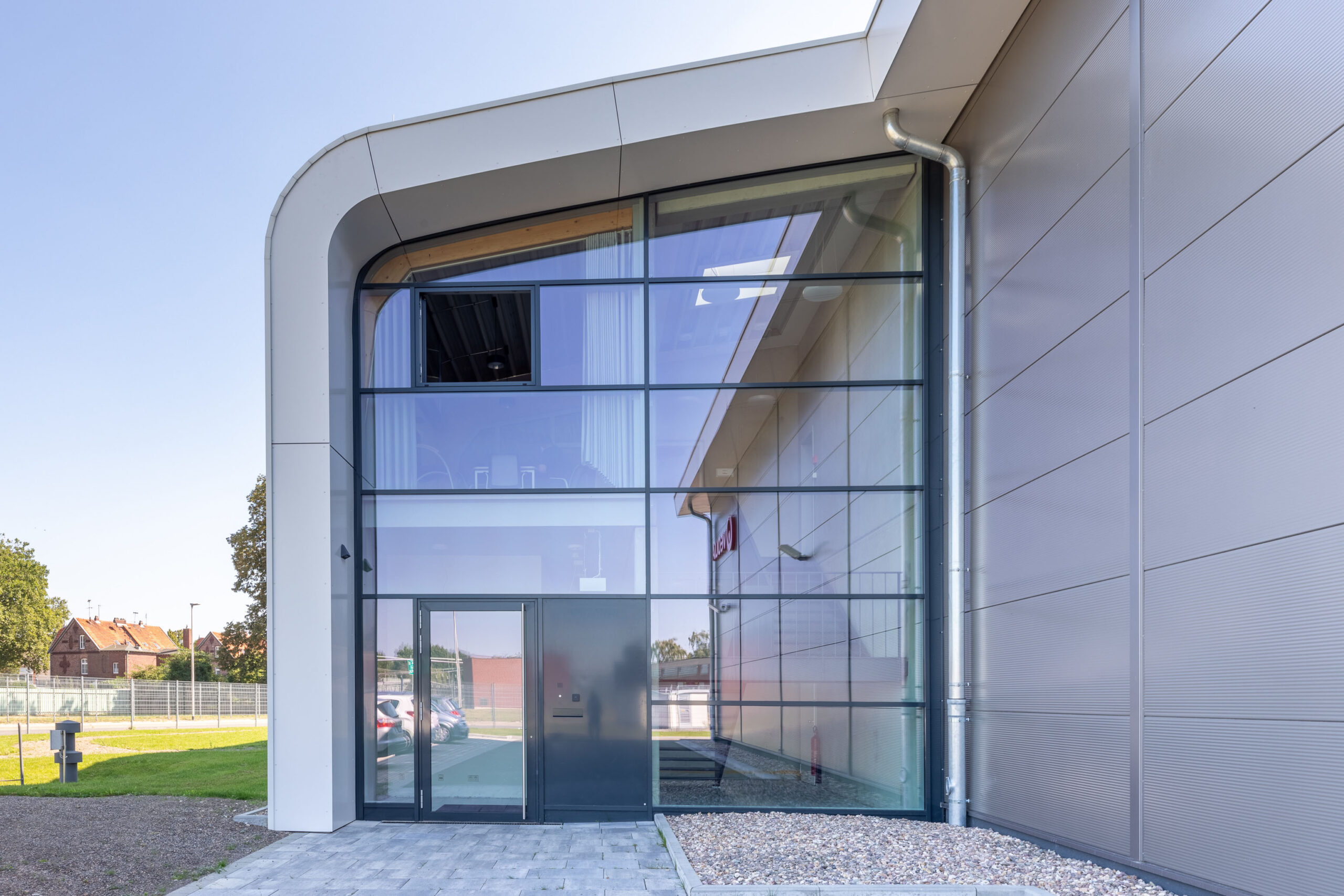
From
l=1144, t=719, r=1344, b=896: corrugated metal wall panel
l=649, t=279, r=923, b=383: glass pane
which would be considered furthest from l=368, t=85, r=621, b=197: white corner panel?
l=1144, t=719, r=1344, b=896: corrugated metal wall panel

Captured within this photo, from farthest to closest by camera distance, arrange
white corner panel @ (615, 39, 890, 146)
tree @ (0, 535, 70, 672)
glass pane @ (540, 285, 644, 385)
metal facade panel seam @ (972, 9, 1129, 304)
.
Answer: tree @ (0, 535, 70, 672)
glass pane @ (540, 285, 644, 385)
white corner panel @ (615, 39, 890, 146)
metal facade panel seam @ (972, 9, 1129, 304)

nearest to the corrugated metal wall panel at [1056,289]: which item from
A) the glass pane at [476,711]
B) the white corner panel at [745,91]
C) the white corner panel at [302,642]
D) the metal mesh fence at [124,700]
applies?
the white corner panel at [745,91]

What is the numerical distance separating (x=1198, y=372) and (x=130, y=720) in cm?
3110

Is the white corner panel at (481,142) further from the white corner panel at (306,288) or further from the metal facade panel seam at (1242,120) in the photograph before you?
the metal facade panel seam at (1242,120)

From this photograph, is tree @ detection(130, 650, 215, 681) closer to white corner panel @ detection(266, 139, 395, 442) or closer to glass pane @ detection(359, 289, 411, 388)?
glass pane @ detection(359, 289, 411, 388)

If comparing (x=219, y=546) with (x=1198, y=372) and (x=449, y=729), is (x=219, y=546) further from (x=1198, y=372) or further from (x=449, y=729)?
(x=1198, y=372)

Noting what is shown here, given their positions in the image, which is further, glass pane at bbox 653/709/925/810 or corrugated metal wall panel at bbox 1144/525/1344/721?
glass pane at bbox 653/709/925/810

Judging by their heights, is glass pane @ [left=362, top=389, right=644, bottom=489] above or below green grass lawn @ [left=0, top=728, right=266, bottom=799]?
above

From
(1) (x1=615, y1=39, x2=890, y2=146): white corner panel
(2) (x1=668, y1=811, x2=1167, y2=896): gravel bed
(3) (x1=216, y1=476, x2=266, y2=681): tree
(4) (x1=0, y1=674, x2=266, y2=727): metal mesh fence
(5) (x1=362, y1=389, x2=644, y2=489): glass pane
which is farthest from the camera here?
(4) (x1=0, y1=674, x2=266, y2=727): metal mesh fence

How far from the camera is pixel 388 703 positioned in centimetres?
884

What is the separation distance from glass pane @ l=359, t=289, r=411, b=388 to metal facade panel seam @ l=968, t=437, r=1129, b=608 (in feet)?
19.0

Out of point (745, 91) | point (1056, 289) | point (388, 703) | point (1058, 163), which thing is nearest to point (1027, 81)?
point (1058, 163)

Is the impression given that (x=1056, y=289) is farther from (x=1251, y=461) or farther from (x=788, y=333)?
(x=788, y=333)

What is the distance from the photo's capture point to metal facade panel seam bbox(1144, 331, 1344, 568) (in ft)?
13.6
